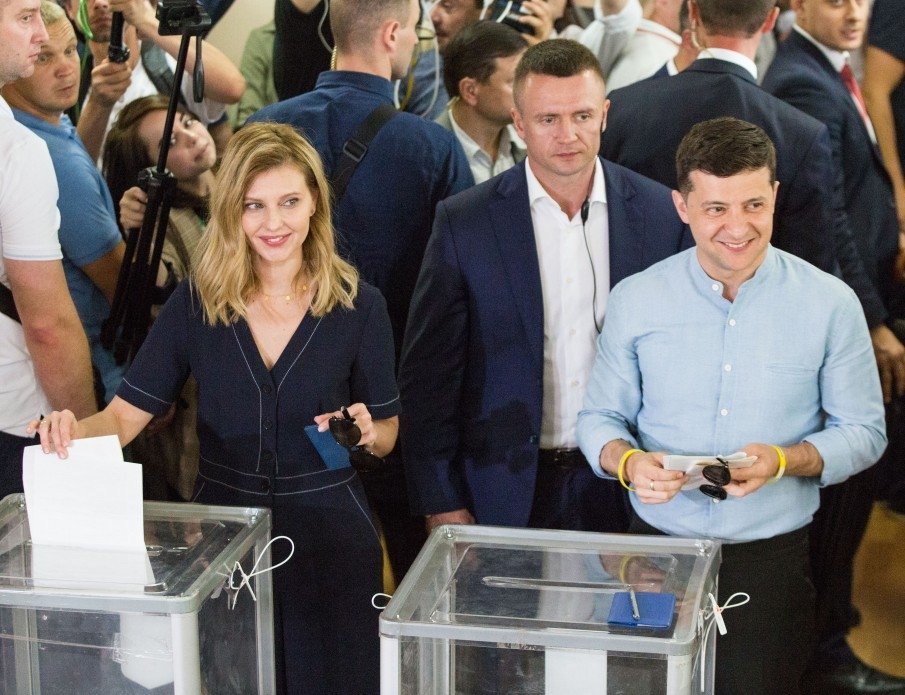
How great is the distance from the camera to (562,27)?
4363 millimetres

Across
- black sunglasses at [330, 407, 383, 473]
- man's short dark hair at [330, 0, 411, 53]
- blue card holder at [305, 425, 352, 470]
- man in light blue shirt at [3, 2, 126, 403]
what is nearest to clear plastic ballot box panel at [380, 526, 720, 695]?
black sunglasses at [330, 407, 383, 473]

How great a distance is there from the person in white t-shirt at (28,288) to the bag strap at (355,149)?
76 cm

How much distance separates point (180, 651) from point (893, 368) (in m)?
2.44

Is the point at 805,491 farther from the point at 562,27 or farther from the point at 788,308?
the point at 562,27

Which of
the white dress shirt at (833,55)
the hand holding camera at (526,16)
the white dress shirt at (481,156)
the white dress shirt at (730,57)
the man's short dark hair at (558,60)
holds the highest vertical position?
the hand holding camera at (526,16)

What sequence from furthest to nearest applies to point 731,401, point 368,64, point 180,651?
point 368,64 → point 731,401 → point 180,651

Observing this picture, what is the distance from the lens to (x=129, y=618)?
1.80 m

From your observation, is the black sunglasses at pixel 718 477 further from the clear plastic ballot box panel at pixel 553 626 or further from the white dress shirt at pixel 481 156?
the white dress shirt at pixel 481 156

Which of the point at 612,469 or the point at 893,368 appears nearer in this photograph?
the point at 612,469

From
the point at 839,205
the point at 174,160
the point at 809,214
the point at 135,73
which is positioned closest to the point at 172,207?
the point at 174,160

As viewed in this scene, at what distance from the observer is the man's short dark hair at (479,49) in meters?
3.73

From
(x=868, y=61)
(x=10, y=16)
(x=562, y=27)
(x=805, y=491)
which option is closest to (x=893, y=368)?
(x=868, y=61)

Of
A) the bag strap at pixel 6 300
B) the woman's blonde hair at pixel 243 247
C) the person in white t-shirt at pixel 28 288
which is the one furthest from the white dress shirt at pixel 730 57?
the bag strap at pixel 6 300

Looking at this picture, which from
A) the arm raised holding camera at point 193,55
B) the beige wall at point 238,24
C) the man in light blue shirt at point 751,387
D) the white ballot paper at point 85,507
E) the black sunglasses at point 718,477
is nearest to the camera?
the white ballot paper at point 85,507
